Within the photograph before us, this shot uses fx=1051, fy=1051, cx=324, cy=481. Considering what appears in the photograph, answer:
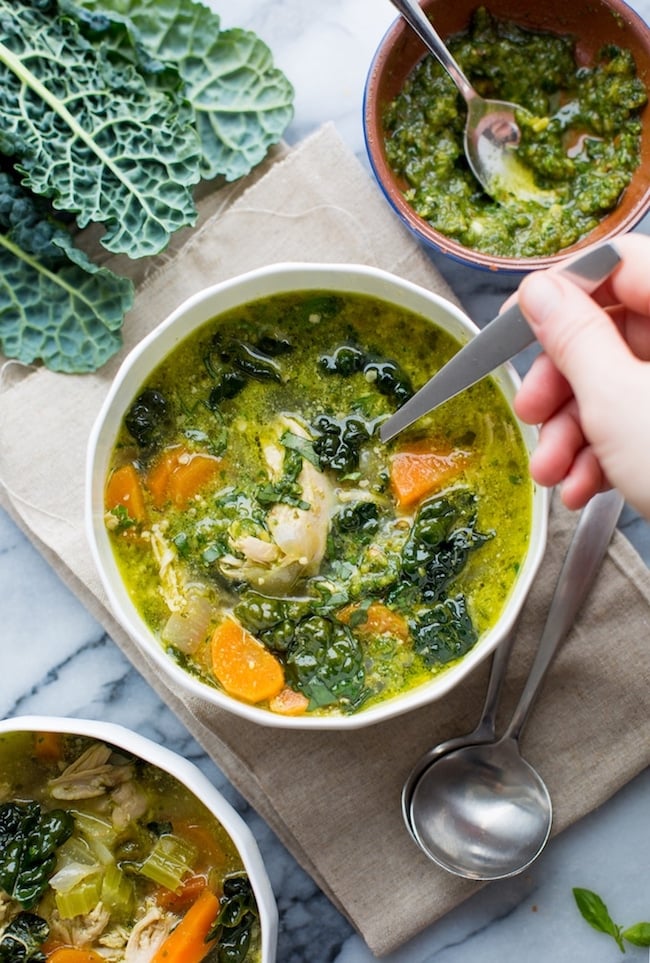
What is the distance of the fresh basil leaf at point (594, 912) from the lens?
3.38 metres

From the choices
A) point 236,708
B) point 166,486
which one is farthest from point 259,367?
point 236,708

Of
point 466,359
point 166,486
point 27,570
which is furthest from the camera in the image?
point 27,570

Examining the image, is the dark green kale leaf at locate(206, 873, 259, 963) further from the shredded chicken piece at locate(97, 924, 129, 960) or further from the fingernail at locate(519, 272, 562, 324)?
the fingernail at locate(519, 272, 562, 324)

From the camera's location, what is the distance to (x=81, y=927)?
320 centimetres

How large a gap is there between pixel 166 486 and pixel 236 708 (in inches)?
25.9

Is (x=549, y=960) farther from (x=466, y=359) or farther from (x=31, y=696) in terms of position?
(x=466, y=359)

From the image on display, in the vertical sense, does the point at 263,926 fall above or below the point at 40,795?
below

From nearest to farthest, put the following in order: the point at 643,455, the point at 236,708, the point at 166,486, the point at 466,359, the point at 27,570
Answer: the point at 643,455
the point at 466,359
the point at 236,708
the point at 166,486
the point at 27,570

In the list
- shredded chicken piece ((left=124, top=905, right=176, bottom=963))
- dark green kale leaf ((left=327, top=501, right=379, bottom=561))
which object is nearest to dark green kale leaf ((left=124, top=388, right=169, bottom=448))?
dark green kale leaf ((left=327, top=501, right=379, bottom=561))

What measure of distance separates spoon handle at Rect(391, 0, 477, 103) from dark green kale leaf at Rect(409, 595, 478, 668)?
159cm

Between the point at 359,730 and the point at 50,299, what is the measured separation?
165 cm

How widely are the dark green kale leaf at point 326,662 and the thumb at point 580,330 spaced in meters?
1.02

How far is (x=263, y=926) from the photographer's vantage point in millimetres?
3004

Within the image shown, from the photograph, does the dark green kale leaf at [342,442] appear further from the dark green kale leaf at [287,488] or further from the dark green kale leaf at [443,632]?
the dark green kale leaf at [443,632]
